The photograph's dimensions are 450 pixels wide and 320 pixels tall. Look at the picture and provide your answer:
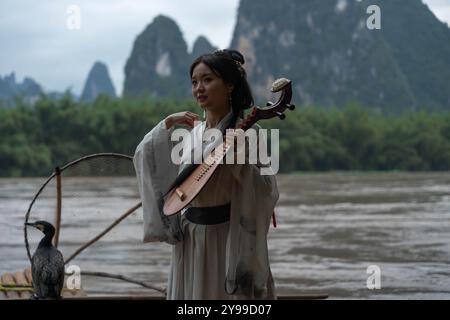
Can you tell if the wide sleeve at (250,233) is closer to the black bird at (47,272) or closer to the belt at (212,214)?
the belt at (212,214)

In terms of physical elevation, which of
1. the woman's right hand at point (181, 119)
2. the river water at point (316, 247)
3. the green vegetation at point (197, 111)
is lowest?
the river water at point (316, 247)

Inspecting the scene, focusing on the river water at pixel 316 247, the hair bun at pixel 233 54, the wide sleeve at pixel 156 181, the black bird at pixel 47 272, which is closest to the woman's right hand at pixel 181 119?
the wide sleeve at pixel 156 181

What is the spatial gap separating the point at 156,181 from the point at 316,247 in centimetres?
684

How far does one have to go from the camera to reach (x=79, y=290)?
438 cm

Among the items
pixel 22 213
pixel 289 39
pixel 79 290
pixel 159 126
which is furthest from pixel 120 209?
pixel 289 39

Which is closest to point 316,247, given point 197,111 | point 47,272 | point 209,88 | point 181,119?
point 47,272

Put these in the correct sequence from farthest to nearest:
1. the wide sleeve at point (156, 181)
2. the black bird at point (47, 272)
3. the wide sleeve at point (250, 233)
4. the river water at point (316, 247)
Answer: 1. the river water at point (316, 247)
2. the black bird at point (47, 272)
3. the wide sleeve at point (156, 181)
4. the wide sleeve at point (250, 233)

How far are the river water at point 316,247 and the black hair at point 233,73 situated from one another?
2556 millimetres

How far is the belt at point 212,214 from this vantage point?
216cm

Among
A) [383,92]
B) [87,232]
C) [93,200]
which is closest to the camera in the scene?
[87,232]
